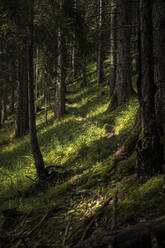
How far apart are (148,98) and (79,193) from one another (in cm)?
309

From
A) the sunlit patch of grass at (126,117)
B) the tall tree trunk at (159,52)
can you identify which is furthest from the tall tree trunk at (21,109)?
the tall tree trunk at (159,52)

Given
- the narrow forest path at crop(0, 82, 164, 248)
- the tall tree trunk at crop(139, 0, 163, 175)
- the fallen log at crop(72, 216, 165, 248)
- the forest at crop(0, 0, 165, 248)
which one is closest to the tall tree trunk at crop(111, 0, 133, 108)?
the narrow forest path at crop(0, 82, 164, 248)

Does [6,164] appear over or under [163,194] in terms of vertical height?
under

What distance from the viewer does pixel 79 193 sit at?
19.7ft

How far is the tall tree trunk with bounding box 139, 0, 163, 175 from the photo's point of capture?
421 cm

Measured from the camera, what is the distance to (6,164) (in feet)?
40.9

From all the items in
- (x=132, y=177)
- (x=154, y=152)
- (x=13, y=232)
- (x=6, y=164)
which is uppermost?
(x=154, y=152)

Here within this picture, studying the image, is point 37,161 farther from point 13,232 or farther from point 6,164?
point 6,164

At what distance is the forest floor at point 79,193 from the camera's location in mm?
3904

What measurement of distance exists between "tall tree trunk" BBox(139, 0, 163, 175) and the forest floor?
1.36 ft

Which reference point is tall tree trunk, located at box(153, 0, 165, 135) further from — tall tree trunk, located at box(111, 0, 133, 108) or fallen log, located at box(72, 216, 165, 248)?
tall tree trunk, located at box(111, 0, 133, 108)

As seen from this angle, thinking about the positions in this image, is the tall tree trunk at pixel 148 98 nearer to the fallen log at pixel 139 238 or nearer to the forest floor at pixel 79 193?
the forest floor at pixel 79 193

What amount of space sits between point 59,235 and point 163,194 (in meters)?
2.01

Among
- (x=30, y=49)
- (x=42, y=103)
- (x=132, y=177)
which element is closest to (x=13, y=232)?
(x=132, y=177)
